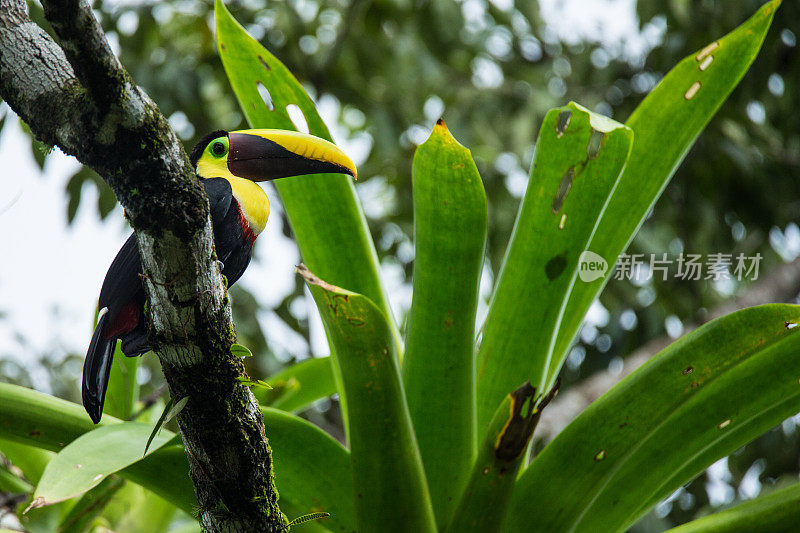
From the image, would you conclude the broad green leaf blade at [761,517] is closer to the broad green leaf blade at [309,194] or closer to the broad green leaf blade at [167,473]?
the broad green leaf blade at [309,194]

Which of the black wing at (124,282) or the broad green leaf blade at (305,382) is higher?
the broad green leaf blade at (305,382)

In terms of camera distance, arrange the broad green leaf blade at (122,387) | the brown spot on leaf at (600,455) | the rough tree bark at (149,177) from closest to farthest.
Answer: the rough tree bark at (149,177), the brown spot on leaf at (600,455), the broad green leaf blade at (122,387)

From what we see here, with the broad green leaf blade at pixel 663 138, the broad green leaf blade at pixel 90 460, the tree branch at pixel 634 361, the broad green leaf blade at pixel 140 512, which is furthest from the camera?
the tree branch at pixel 634 361

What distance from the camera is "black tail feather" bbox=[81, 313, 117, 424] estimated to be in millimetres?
928

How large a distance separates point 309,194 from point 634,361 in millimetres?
1558

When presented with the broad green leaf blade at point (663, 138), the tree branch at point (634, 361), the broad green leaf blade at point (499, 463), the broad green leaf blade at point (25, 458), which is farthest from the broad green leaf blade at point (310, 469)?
the tree branch at point (634, 361)

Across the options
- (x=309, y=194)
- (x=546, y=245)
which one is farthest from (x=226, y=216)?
(x=546, y=245)

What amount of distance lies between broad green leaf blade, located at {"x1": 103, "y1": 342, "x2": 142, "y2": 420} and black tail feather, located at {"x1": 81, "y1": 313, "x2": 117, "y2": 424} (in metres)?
0.59

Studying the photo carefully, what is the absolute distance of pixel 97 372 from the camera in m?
0.94

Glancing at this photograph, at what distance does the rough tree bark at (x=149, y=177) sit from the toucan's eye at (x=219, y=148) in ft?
0.72

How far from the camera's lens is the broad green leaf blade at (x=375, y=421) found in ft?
3.12

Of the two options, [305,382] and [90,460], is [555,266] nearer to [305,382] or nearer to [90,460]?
[305,382]

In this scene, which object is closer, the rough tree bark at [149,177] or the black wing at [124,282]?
the rough tree bark at [149,177]

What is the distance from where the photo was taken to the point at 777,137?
3.44 m
